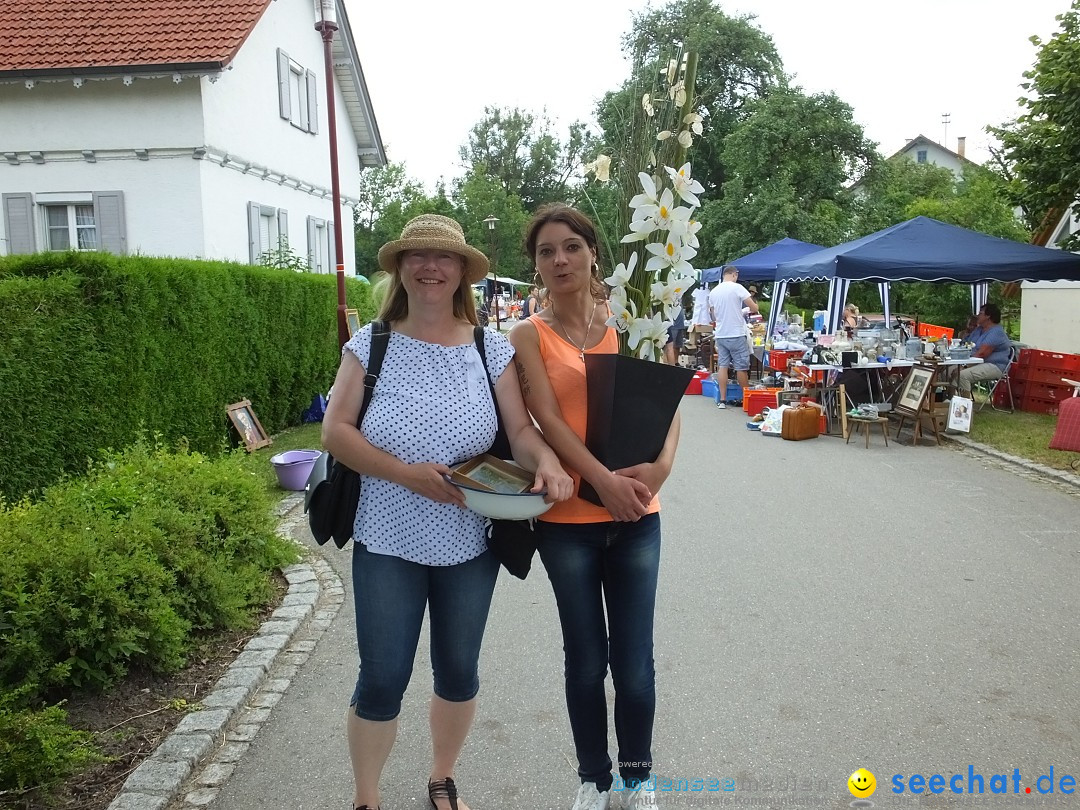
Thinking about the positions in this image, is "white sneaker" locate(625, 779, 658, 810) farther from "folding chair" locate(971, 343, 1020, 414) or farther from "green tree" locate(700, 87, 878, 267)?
"green tree" locate(700, 87, 878, 267)

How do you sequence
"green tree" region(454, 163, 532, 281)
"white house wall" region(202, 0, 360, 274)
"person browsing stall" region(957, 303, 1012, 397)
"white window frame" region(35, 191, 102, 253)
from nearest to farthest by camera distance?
"person browsing stall" region(957, 303, 1012, 397) < "white window frame" region(35, 191, 102, 253) < "white house wall" region(202, 0, 360, 274) < "green tree" region(454, 163, 532, 281)

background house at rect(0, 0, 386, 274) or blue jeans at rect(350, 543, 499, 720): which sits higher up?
background house at rect(0, 0, 386, 274)

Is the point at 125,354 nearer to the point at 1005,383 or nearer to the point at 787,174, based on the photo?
the point at 1005,383

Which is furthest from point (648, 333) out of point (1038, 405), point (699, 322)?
point (699, 322)

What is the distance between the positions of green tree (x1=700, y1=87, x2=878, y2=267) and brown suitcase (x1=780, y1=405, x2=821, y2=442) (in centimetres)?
2058

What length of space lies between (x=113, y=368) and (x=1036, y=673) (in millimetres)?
6247

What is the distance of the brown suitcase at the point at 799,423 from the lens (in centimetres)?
1041

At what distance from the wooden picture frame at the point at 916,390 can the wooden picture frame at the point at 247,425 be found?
741 centimetres

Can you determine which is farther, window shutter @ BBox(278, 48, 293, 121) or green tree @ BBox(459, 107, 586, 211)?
green tree @ BBox(459, 107, 586, 211)

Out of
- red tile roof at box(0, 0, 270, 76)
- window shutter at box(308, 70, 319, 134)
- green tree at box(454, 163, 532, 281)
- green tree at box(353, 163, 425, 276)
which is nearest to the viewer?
red tile roof at box(0, 0, 270, 76)

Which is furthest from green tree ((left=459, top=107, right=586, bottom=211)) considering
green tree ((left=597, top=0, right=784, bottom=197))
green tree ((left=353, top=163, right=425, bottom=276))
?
green tree ((left=597, top=0, right=784, bottom=197))

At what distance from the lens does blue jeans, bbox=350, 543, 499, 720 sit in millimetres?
2434

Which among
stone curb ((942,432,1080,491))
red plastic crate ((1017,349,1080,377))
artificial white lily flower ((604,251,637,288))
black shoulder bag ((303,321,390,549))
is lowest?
stone curb ((942,432,1080,491))

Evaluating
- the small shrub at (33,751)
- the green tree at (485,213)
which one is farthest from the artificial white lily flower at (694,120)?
the green tree at (485,213)
